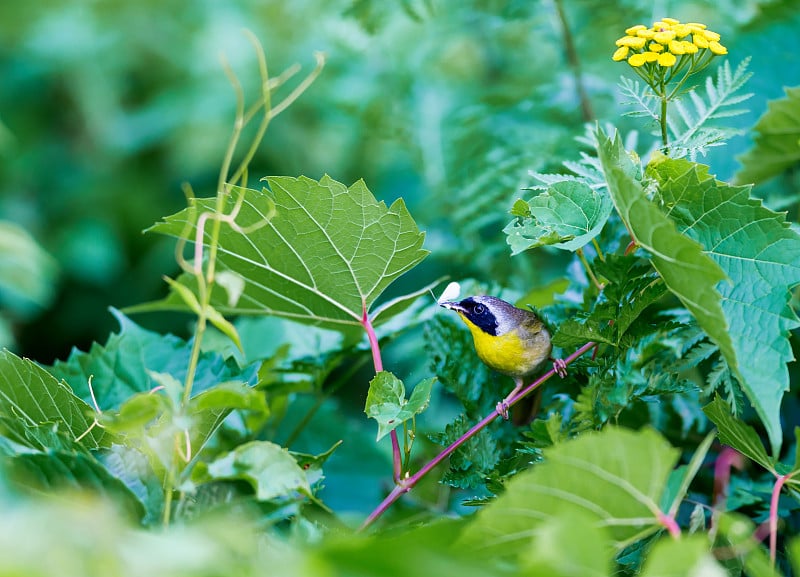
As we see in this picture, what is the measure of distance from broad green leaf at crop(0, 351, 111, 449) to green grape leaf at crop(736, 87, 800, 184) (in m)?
0.93

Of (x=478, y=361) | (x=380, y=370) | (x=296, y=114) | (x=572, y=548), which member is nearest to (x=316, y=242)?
(x=380, y=370)

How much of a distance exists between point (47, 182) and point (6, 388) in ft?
9.13

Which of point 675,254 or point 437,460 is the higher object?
point 675,254

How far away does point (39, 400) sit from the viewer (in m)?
0.77

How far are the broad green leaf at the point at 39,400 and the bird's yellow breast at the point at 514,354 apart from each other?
0.41 m

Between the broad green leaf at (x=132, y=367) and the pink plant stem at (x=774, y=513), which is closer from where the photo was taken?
the pink plant stem at (x=774, y=513)

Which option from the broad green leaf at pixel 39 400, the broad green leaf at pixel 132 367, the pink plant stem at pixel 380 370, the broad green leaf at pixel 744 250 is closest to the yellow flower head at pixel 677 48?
the broad green leaf at pixel 744 250

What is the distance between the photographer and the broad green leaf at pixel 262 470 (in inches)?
24.9

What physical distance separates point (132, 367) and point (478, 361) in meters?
0.41

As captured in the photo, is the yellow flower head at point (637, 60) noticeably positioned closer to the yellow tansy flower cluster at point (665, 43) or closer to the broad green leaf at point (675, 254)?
the yellow tansy flower cluster at point (665, 43)

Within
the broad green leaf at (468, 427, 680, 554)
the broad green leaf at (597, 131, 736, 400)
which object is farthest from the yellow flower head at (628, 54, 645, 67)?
the broad green leaf at (468, 427, 680, 554)

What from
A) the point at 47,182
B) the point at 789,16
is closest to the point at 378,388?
the point at 789,16

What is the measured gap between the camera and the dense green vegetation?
1.82 feet

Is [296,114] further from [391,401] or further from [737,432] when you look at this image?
[737,432]
